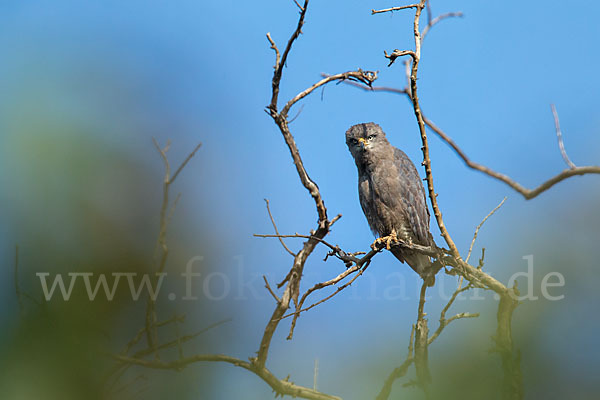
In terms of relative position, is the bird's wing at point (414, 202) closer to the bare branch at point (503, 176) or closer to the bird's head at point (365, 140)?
the bird's head at point (365, 140)

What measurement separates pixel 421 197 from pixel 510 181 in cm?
316

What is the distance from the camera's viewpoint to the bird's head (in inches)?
232

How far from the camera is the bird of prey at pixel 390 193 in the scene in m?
5.66

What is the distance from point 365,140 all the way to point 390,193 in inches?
26.3

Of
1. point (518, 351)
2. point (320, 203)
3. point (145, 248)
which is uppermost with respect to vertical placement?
point (320, 203)

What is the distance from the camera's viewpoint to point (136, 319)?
187 cm

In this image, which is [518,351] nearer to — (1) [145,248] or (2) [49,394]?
(1) [145,248]

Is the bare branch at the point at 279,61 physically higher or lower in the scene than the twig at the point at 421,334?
higher

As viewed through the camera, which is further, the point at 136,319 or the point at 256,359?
the point at 256,359

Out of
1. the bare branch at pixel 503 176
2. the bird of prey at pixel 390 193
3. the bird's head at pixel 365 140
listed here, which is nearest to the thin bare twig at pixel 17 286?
the bare branch at pixel 503 176

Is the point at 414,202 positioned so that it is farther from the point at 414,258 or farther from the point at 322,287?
the point at 322,287

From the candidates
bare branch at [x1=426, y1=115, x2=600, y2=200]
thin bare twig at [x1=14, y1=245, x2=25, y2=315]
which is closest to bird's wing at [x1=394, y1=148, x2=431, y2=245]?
bare branch at [x1=426, y1=115, x2=600, y2=200]

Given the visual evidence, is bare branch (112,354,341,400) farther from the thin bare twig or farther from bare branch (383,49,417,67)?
bare branch (383,49,417,67)

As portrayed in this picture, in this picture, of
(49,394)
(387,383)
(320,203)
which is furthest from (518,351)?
(320,203)
